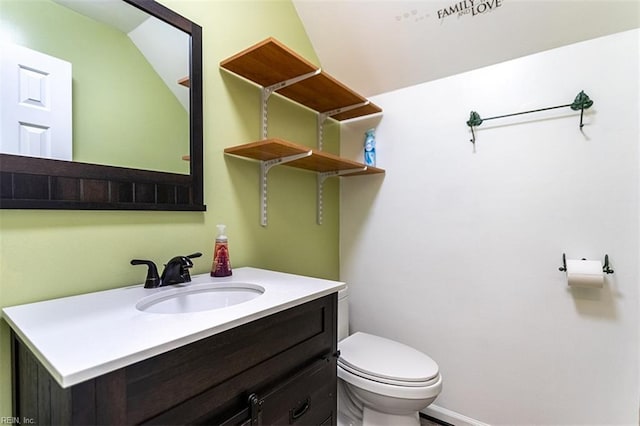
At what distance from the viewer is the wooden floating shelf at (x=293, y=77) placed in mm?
1274

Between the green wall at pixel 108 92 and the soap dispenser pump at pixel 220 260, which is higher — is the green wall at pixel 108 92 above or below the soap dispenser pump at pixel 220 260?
above

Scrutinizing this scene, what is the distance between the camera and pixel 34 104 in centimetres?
87

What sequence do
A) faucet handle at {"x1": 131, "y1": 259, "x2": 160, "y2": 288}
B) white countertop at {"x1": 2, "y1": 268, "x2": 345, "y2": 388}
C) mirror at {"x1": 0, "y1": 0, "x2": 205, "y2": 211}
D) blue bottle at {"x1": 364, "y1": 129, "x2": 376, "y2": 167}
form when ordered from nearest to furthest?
1. white countertop at {"x1": 2, "y1": 268, "x2": 345, "y2": 388}
2. mirror at {"x1": 0, "y1": 0, "x2": 205, "y2": 211}
3. faucet handle at {"x1": 131, "y1": 259, "x2": 160, "y2": 288}
4. blue bottle at {"x1": 364, "y1": 129, "x2": 376, "y2": 167}

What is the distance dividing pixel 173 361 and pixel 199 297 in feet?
1.51

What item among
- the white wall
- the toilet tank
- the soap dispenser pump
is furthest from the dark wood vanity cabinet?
the white wall

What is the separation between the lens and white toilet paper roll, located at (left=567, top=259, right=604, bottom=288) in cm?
126

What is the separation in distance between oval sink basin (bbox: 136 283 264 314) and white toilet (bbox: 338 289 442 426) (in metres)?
0.67

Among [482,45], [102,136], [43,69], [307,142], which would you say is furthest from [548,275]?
[43,69]

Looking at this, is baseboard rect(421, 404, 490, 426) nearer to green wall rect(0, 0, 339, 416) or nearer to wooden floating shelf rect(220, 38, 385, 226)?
green wall rect(0, 0, 339, 416)

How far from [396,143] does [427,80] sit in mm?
384

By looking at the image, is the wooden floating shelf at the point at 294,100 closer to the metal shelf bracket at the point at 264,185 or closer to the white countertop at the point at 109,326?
the metal shelf bracket at the point at 264,185

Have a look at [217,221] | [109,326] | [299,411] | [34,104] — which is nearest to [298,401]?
[299,411]

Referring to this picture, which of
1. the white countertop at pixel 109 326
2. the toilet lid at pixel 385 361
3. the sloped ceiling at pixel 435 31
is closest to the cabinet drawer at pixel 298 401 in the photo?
the white countertop at pixel 109 326

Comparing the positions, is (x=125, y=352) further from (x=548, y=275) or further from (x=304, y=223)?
(x=548, y=275)
